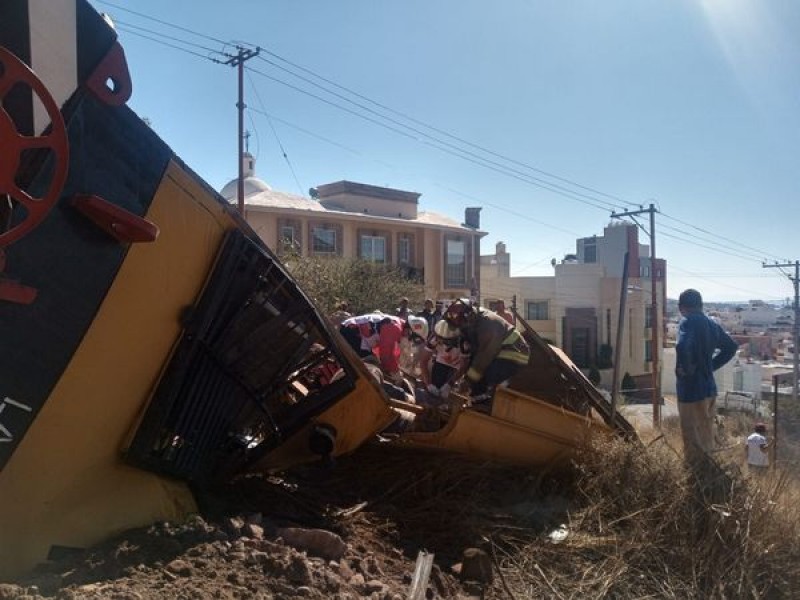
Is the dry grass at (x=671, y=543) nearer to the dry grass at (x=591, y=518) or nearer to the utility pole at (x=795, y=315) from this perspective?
the dry grass at (x=591, y=518)

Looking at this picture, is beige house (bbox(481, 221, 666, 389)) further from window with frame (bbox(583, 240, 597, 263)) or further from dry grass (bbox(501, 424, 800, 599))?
dry grass (bbox(501, 424, 800, 599))

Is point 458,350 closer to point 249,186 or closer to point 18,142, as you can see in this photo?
point 18,142

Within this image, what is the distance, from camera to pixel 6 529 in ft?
8.09

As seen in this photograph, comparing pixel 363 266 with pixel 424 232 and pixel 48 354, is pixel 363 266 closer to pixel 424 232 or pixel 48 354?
pixel 424 232

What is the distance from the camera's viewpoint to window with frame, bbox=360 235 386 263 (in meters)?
32.9

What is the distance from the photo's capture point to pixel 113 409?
9.56 feet

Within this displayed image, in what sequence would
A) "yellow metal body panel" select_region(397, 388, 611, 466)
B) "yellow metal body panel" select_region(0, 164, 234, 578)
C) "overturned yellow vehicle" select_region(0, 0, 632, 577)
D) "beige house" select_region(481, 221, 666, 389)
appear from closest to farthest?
"overturned yellow vehicle" select_region(0, 0, 632, 577)
"yellow metal body panel" select_region(0, 164, 234, 578)
"yellow metal body panel" select_region(397, 388, 611, 466)
"beige house" select_region(481, 221, 666, 389)

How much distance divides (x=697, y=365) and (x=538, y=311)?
39821mm

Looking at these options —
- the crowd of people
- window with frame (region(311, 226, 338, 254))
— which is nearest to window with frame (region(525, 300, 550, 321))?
window with frame (region(311, 226, 338, 254))

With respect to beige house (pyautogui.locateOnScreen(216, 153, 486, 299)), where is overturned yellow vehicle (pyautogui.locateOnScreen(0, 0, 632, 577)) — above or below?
below

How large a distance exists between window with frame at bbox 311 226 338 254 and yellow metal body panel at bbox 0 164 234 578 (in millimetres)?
27686

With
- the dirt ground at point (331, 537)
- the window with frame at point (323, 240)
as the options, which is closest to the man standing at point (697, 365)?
the dirt ground at point (331, 537)

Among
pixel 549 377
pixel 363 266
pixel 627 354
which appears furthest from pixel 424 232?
pixel 549 377

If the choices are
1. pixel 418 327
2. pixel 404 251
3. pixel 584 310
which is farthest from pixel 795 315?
pixel 418 327
